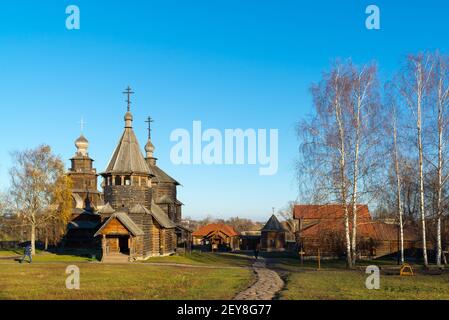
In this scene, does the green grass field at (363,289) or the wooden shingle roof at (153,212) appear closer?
the green grass field at (363,289)

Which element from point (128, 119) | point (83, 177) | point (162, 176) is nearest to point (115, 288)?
point (128, 119)

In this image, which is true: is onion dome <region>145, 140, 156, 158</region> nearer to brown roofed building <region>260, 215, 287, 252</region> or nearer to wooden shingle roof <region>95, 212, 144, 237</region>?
wooden shingle roof <region>95, 212, 144, 237</region>

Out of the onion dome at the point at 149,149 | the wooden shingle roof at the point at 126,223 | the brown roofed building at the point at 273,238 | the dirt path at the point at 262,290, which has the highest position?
the onion dome at the point at 149,149

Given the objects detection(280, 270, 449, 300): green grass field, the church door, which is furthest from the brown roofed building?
detection(280, 270, 449, 300): green grass field

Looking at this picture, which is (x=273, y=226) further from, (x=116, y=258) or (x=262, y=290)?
(x=262, y=290)

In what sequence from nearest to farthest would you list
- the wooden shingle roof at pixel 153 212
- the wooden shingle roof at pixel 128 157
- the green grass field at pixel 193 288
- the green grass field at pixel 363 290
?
the green grass field at pixel 363 290 < the green grass field at pixel 193 288 < the wooden shingle roof at pixel 153 212 < the wooden shingle roof at pixel 128 157

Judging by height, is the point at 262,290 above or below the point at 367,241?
above

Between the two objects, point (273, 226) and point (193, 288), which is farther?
point (273, 226)

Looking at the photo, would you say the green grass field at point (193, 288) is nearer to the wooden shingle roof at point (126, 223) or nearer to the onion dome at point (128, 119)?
the wooden shingle roof at point (126, 223)

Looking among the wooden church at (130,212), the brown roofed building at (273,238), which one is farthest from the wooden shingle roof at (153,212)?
the brown roofed building at (273,238)
